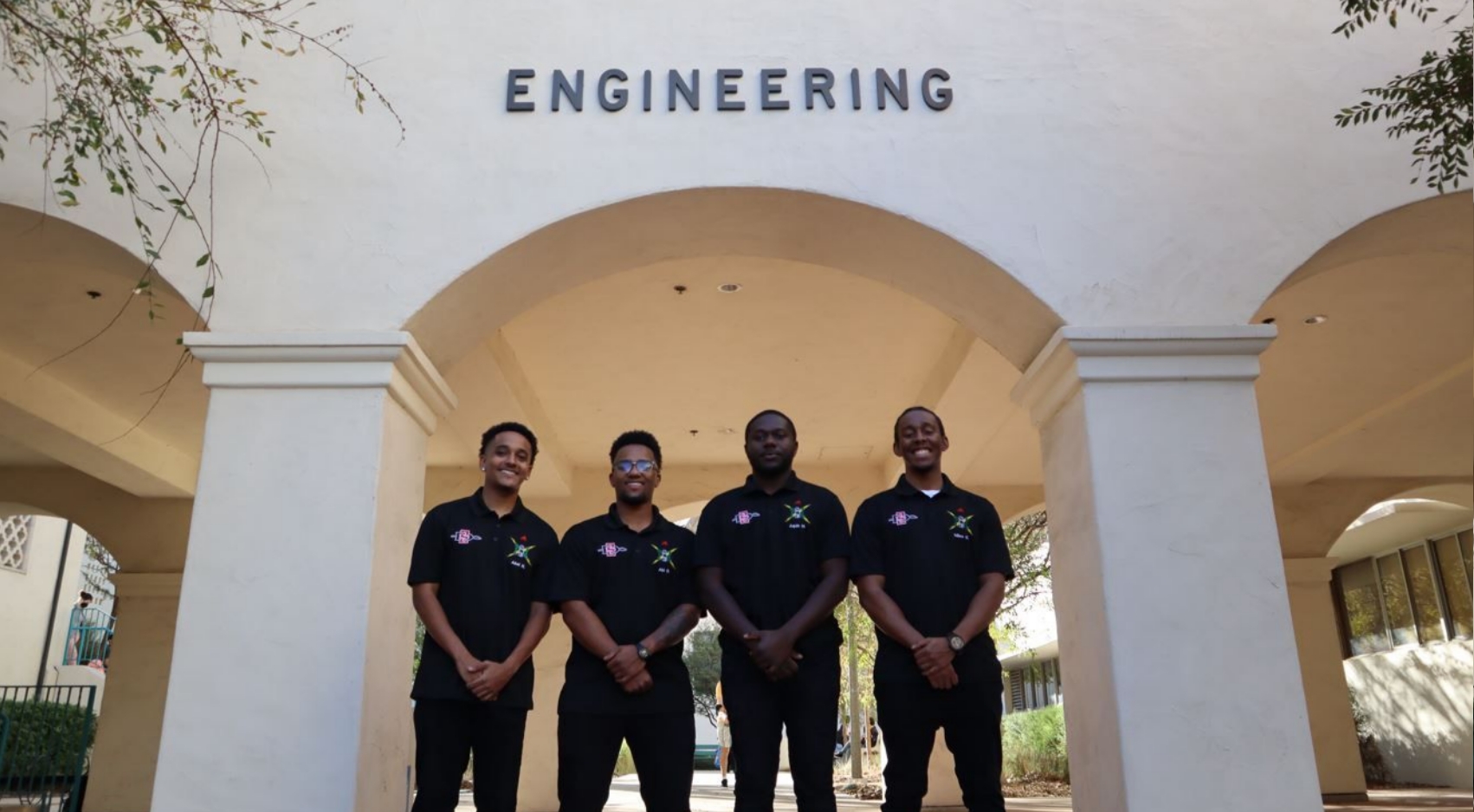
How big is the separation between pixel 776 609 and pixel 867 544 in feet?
1.28

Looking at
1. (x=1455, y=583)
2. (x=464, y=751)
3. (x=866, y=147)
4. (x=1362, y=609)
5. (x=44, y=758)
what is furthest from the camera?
(x=1362, y=609)

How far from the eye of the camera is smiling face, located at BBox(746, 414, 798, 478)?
3.95m

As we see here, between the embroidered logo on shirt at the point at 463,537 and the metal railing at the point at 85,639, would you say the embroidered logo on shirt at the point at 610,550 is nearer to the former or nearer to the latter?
the embroidered logo on shirt at the point at 463,537

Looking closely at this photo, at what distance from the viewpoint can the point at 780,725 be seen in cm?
376

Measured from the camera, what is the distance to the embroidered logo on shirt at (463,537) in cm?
397

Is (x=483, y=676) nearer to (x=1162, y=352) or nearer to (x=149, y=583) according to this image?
(x=1162, y=352)

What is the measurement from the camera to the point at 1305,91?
4828mm

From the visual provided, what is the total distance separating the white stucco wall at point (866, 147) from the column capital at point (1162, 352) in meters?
0.11

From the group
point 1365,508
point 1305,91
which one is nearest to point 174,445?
point 1305,91

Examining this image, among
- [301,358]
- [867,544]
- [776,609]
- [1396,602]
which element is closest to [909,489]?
[867,544]

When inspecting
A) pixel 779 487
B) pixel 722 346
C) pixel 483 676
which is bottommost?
pixel 483 676

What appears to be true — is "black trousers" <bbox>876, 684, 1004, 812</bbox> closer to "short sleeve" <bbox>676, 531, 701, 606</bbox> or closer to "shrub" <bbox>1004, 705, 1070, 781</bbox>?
"short sleeve" <bbox>676, 531, 701, 606</bbox>

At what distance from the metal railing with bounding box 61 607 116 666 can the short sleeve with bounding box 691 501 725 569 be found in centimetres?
1383

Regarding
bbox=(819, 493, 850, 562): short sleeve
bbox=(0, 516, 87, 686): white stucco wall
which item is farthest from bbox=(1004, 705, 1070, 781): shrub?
bbox=(0, 516, 87, 686): white stucco wall
